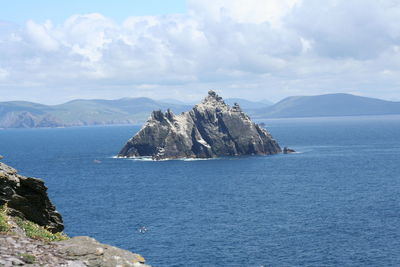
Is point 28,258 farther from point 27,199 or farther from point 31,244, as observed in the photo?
point 27,199

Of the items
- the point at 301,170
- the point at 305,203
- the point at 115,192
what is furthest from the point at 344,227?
the point at 301,170

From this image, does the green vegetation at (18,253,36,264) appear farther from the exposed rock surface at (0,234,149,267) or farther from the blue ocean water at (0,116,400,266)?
the blue ocean water at (0,116,400,266)

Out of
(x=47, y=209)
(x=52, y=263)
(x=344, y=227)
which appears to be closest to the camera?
(x=52, y=263)

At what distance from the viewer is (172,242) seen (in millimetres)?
82375

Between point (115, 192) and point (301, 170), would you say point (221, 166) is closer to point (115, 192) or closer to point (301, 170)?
point (301, 170)

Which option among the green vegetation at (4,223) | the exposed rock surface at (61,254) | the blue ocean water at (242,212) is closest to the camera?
the exposed rock surface at (61,254)

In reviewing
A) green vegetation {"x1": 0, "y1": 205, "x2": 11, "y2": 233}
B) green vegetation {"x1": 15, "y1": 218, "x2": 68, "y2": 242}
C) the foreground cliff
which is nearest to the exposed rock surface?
the foreground cliff

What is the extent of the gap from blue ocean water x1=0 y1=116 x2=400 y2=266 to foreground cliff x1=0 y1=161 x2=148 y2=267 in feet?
155

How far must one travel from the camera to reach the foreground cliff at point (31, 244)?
55.5ft

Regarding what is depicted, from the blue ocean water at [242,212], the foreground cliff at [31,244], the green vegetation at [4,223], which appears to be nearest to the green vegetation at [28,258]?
the foreground cliff at [31,244]

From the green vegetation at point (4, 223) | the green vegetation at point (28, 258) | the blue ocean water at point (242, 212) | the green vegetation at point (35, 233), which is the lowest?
the blue ocean water at point (242, 212)

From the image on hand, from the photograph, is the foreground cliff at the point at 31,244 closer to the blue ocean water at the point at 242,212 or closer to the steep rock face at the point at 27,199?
the steep rock face at the point at 27,199

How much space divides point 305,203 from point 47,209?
9393 centimetres

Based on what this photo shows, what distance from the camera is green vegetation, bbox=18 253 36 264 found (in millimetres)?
16452
